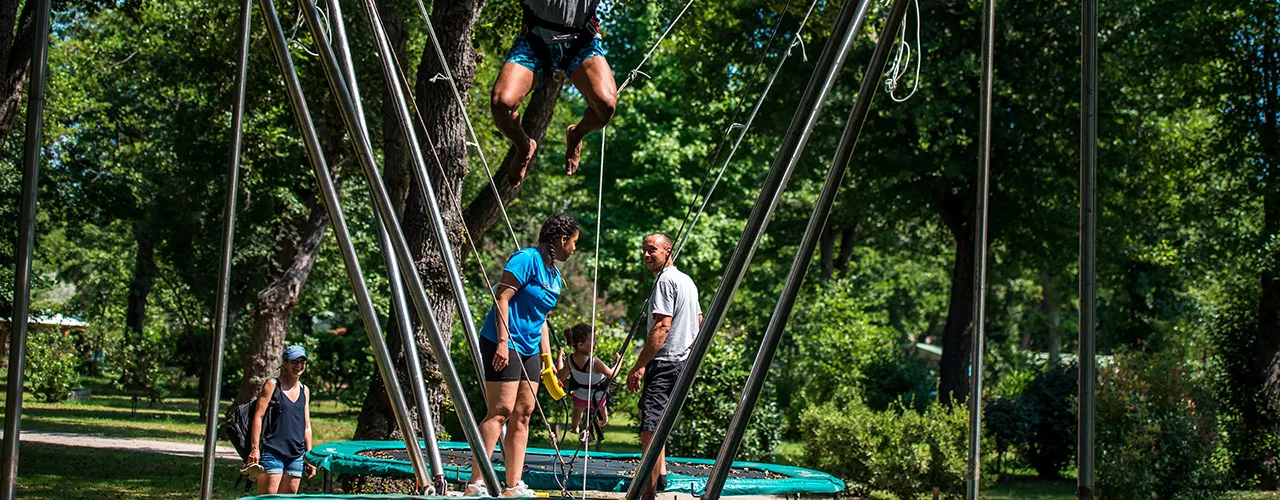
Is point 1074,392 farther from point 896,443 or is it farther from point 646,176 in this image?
point 646,176

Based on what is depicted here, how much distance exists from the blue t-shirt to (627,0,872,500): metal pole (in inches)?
81.4

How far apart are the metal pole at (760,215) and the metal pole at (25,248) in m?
1.64

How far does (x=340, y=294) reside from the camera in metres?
22.0

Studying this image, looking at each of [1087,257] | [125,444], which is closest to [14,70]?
[125,444]

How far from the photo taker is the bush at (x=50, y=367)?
2097 centimetres

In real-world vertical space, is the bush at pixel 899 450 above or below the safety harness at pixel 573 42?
below

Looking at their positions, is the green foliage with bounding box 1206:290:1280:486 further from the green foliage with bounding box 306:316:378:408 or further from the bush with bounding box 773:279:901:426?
the green foliage with bounding box 306:316:378:408

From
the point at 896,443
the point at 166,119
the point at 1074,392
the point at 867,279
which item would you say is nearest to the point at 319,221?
the point at 166,119

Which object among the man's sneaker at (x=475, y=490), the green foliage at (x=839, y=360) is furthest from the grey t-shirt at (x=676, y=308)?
the green foliage at (x=839, y=360)

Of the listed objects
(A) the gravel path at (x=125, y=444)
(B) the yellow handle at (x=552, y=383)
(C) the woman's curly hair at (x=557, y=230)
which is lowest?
(A) the gravel path at (x=125, y=444)

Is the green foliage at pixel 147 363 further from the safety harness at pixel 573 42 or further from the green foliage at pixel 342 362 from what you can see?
the safety harness at pixel 573 42

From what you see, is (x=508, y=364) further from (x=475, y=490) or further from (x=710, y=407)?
(x=710, y=407)

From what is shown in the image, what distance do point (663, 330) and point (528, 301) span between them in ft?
2.36

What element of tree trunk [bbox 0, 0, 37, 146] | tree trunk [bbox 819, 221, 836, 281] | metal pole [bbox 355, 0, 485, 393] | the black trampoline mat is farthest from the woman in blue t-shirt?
tree trunk [bbox 819, 221, 836, 281]
